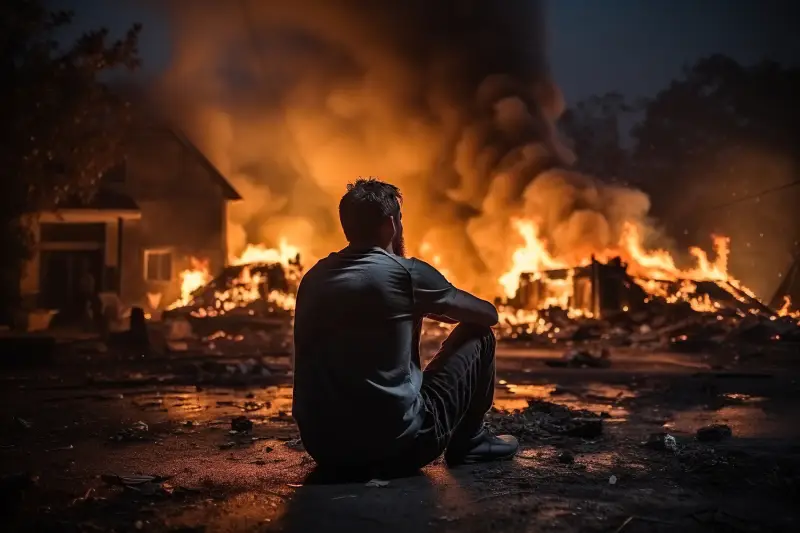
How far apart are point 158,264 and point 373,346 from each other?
79.4 ft

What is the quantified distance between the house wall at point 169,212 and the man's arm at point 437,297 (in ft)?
78.1

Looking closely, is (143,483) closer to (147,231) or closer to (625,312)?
(625,312)

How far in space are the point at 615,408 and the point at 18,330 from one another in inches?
671

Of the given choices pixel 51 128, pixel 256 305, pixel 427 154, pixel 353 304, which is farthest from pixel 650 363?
pixel 427 154

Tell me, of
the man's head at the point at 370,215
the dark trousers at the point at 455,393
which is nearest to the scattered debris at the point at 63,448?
the dark trousers at the point at 455,393

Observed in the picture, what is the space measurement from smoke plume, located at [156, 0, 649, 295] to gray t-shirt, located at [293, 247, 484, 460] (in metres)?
22.8

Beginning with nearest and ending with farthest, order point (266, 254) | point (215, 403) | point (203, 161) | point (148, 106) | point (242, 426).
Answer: point (242, 426) → point (215, 403) → point (203, 161) → point (266, 254) → point (148, 106)

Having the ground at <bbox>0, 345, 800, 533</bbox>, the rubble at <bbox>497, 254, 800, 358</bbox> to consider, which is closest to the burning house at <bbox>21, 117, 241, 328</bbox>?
the rubble at <bbox>497, 254, 800, 358</bbox>

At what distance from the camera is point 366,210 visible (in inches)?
143

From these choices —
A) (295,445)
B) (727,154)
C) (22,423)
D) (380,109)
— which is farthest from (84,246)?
(727,154)

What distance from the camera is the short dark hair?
11.9 ft

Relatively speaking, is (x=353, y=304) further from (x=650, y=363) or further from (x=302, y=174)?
(x=302, y=174)

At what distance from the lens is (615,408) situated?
22.9 feet

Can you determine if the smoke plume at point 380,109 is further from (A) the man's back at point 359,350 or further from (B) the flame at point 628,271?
(A) the man's back at point 359,350
